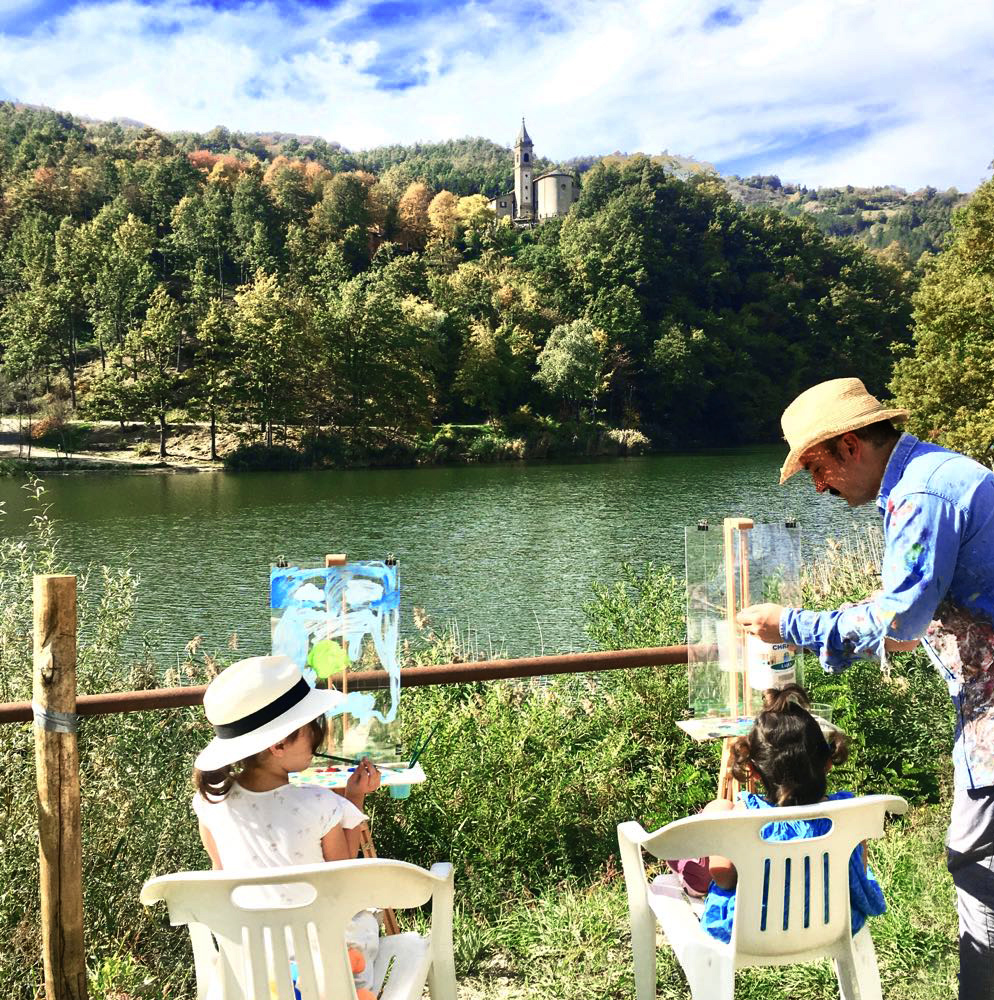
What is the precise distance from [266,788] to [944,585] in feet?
4.77

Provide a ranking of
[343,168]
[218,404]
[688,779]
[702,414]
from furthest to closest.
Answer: [343,168] < [702,414] < [218,404] < [688,779]

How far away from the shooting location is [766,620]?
218 cm

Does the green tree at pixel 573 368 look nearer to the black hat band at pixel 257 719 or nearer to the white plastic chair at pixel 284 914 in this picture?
the black hat band at pixel 257 719

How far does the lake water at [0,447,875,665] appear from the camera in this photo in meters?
13.7

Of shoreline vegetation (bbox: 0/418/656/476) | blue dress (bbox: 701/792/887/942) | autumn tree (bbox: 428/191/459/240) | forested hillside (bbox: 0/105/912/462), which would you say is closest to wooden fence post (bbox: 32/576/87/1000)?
blue dress (bbox: 701/792/887/942)

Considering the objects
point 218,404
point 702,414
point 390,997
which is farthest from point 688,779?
point 702,414

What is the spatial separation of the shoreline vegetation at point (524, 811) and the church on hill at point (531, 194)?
101 m

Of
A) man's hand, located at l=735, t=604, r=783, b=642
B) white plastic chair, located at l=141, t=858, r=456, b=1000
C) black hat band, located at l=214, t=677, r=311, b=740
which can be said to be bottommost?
white plastic chair, located at l=141, t=858, r=456, b=1000

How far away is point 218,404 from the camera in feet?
152

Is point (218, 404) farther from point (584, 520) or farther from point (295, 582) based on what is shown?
point (295, 582)

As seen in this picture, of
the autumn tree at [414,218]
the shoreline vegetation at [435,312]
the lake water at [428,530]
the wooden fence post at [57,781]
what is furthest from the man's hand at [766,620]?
the autumn tree at [414,218]

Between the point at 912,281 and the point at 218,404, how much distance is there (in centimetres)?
5381

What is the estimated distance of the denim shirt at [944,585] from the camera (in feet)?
5.94

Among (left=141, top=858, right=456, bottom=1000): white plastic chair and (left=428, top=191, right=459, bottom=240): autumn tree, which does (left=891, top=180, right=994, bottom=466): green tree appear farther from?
(left=428, top=191, right=459, bottom=240): autumn tree
